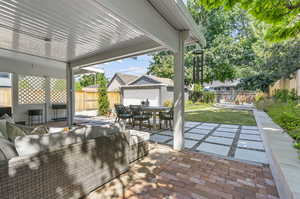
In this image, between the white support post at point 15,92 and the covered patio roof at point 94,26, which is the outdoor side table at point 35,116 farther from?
the covered patio roof at point 94,26

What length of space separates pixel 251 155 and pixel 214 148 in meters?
0.75

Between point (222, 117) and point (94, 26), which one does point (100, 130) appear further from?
point (222, 117)

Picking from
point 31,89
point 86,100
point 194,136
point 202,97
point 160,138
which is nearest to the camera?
point 160,138

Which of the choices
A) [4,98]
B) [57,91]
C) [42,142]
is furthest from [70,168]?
[4,98]

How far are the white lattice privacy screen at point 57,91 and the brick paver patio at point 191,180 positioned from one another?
22.1ft

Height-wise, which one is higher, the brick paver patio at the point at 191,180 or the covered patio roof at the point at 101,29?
the covered patio roof at the point at 101,29

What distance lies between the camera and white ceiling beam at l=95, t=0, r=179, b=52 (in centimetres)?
193

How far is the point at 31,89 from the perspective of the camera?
6.72 m

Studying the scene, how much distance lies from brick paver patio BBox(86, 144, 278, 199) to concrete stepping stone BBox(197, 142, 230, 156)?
0.38 m

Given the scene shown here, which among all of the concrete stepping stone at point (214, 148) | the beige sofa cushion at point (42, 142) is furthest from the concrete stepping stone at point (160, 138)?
the beige sofa cushion at point (42, 142)

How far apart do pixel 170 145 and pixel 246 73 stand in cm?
1391

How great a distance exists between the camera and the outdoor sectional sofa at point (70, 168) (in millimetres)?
1325

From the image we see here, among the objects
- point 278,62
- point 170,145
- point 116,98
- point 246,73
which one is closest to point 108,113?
point 116,98

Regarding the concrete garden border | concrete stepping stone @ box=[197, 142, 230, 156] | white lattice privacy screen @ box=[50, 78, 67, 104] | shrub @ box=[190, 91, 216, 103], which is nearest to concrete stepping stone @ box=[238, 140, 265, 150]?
concrete stepping stone @ box=[197, 142, 230, 156]
